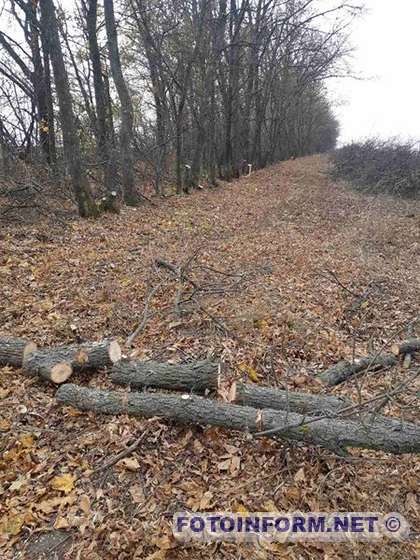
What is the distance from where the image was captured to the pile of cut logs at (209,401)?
297 centimetres

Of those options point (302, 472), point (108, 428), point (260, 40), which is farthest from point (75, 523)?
point (260, 40)

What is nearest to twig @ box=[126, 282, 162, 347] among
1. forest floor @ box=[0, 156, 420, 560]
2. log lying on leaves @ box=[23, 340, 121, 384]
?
forest floor @ box=[0, 156, 420, 560]

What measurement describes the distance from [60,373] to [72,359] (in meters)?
0.18

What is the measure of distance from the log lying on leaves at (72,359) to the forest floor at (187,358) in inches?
6.1

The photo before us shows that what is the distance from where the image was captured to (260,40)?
58.5 feet

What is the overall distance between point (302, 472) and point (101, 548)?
1.57 m

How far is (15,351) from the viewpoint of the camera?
3895 mm

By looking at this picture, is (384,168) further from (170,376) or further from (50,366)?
(50,366)

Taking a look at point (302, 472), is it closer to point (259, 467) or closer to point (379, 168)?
point (259, 467)

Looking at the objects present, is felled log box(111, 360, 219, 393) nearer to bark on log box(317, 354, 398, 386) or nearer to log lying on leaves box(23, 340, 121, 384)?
log lying on leaves box(23, 340, 121, 384)

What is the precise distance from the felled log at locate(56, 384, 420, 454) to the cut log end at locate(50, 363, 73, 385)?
0.25 meters

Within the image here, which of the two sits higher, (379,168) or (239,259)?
(379,168)

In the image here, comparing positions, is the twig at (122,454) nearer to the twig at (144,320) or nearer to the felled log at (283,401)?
the felled log at (283,401)

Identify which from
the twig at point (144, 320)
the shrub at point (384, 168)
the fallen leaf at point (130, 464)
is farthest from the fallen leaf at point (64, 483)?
the shrub at point (384, 168)
